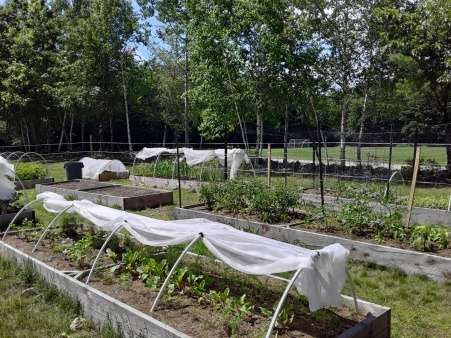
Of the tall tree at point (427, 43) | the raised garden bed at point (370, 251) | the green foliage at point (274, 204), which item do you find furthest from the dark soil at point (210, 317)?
the tall tree at point (427, 43)

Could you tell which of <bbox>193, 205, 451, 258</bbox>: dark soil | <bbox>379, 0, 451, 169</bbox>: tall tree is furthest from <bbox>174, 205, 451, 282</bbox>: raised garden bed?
<bbox>379, 0, 451, 169</bbox>: tall tree

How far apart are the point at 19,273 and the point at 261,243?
3520 millimetres

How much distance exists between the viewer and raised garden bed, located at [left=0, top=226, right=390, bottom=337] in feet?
11.7

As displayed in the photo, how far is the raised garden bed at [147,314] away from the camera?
356cm

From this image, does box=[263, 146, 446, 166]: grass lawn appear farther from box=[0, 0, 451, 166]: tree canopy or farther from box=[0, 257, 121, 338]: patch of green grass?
box=[0, 257, 121, 338]: patch of green grass

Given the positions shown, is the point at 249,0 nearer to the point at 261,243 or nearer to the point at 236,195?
the point at 236,195

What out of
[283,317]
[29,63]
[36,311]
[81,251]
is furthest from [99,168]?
[29,63]

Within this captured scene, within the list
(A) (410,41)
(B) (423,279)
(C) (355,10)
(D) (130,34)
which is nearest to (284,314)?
(B) (423,279)

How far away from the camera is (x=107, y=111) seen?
84.0 ft

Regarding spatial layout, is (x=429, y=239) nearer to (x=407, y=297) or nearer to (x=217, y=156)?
(x=407, y=297)

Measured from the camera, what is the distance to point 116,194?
11.2 m

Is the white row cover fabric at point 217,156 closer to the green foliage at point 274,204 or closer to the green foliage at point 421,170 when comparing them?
the green foliage at point 274,204

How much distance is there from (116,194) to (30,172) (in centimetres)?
481

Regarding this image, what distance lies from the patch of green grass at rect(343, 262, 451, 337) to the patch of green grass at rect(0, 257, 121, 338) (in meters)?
2.79
